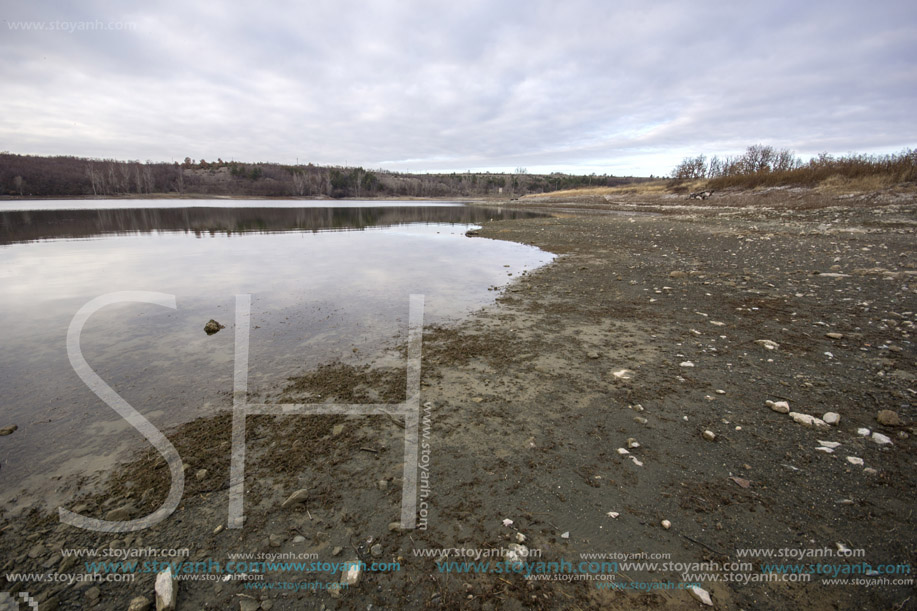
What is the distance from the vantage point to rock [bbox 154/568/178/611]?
245 centimetres

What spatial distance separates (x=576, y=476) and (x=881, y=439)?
327cm

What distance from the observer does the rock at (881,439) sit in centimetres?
377

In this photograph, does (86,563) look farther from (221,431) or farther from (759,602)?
(759,602)

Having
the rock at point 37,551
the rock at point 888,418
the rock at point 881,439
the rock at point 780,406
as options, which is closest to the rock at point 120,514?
the rock at point 37,551

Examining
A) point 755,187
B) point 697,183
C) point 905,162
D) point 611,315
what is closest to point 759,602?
point 611,315

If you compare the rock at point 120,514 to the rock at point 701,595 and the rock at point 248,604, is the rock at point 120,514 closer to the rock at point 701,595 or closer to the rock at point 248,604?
the rock at point 248,604

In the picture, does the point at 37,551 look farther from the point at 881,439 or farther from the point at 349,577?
the point at 881,439

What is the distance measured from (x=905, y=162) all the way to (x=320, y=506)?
4248 centimetres

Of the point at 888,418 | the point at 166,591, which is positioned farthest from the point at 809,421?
the point at 166,591

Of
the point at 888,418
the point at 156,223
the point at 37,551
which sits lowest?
the point at 37,551

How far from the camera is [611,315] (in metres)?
8.36

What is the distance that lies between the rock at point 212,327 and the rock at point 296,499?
5.89 metres

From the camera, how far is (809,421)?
415 cm

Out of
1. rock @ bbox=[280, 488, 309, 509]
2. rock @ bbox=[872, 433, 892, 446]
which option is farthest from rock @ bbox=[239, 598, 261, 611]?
rock @ bbox=[872, 433, 892, 446]
